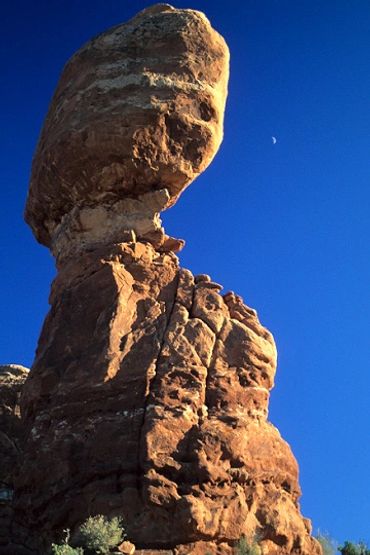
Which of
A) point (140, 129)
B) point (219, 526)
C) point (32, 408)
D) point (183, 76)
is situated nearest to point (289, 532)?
point (219, 526)

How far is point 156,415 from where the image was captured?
46.4 ft

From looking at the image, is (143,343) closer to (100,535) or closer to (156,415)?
(156,415)

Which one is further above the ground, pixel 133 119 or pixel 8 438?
pixel 133 119

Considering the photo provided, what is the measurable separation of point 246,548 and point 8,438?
8523 mm

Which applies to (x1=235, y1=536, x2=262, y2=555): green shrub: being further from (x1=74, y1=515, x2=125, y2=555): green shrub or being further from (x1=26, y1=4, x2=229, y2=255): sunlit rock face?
(x1=26, y1=4, x2=229, y2=255): sunlit rock face

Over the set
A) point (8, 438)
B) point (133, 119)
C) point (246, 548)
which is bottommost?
point (246, 548)

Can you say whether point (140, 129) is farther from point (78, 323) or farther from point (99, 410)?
point (99, 410)

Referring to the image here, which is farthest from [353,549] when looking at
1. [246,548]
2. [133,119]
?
[133,119]

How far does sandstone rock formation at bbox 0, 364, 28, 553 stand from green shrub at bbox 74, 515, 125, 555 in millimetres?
2829

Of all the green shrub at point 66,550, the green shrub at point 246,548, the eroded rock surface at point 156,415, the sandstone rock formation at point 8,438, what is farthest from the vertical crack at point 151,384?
the sandstone rock formation at point 8,438

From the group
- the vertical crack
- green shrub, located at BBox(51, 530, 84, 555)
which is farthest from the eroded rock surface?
green shrub, located at BBox(51, 530, 84, 555)

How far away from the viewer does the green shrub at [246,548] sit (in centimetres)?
1260

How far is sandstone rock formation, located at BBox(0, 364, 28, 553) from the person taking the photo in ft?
52.5

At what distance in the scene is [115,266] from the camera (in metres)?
16.6
